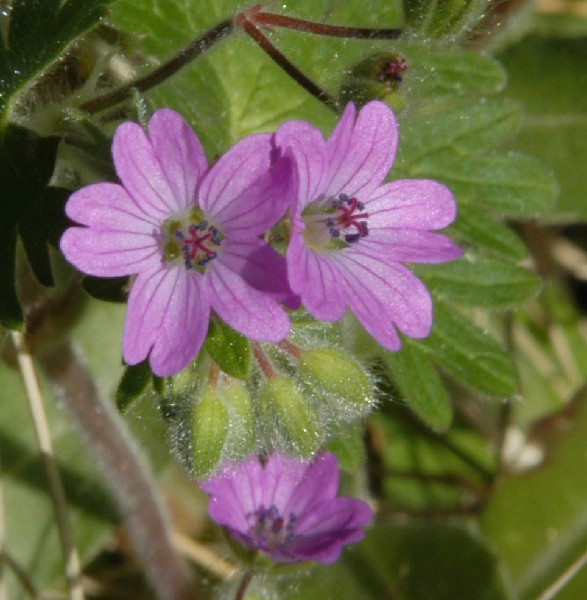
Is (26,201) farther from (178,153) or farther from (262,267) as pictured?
(262,267)

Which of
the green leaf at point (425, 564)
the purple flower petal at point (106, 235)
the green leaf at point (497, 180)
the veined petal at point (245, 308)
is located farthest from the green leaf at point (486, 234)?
the green leaf at point (425, 564)

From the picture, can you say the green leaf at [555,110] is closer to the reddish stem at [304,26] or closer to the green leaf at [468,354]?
the green leaf at [468,354]

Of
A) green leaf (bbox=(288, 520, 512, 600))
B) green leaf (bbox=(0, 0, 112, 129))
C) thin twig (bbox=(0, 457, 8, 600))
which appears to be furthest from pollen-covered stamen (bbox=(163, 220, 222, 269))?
green leaf (bbox=(288, 520, 512, 600))

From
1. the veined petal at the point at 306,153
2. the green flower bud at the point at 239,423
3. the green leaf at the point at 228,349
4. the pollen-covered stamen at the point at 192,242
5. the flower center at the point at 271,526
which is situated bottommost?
the flower center at the point at 271,526

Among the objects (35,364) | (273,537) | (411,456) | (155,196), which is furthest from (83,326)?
(411,456)

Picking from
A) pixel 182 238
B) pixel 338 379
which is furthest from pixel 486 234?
pixel 182 238

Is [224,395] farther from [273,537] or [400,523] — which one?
[400,523]
